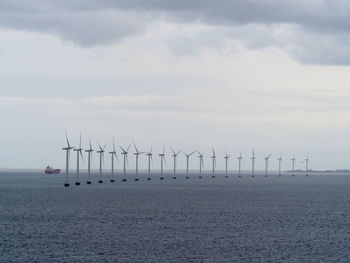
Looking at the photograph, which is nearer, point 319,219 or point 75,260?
point 75,260

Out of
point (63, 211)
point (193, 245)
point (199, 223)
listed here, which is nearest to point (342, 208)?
point (199, 223)

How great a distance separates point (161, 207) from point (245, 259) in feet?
234

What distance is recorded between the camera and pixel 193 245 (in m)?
82.8

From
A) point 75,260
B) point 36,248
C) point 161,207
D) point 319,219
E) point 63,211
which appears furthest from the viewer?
point 161,207

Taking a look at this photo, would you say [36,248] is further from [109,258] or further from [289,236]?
[289,236]

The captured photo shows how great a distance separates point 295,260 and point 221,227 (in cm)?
3050

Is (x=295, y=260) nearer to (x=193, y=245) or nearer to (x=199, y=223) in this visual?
(x=193, y=245)

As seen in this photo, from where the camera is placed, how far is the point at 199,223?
10894cm

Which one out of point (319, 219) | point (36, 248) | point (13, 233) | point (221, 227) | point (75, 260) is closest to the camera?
point (75, 260)

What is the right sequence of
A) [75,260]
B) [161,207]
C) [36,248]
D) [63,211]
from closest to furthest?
1. [75,260]
2. [36,248]
3. [63,211]
4. [161,207]

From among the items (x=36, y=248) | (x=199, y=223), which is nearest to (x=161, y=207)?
(x=199, y=223)

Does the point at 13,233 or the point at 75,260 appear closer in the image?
the point at 75,260

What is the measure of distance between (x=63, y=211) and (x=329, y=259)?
71.4 m

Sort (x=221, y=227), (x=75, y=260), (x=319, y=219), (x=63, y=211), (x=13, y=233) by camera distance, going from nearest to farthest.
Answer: (x=75, y=260), (x=13, y=233), (x=221, y=227), (x=319, y=219), (x=63, y=211)
